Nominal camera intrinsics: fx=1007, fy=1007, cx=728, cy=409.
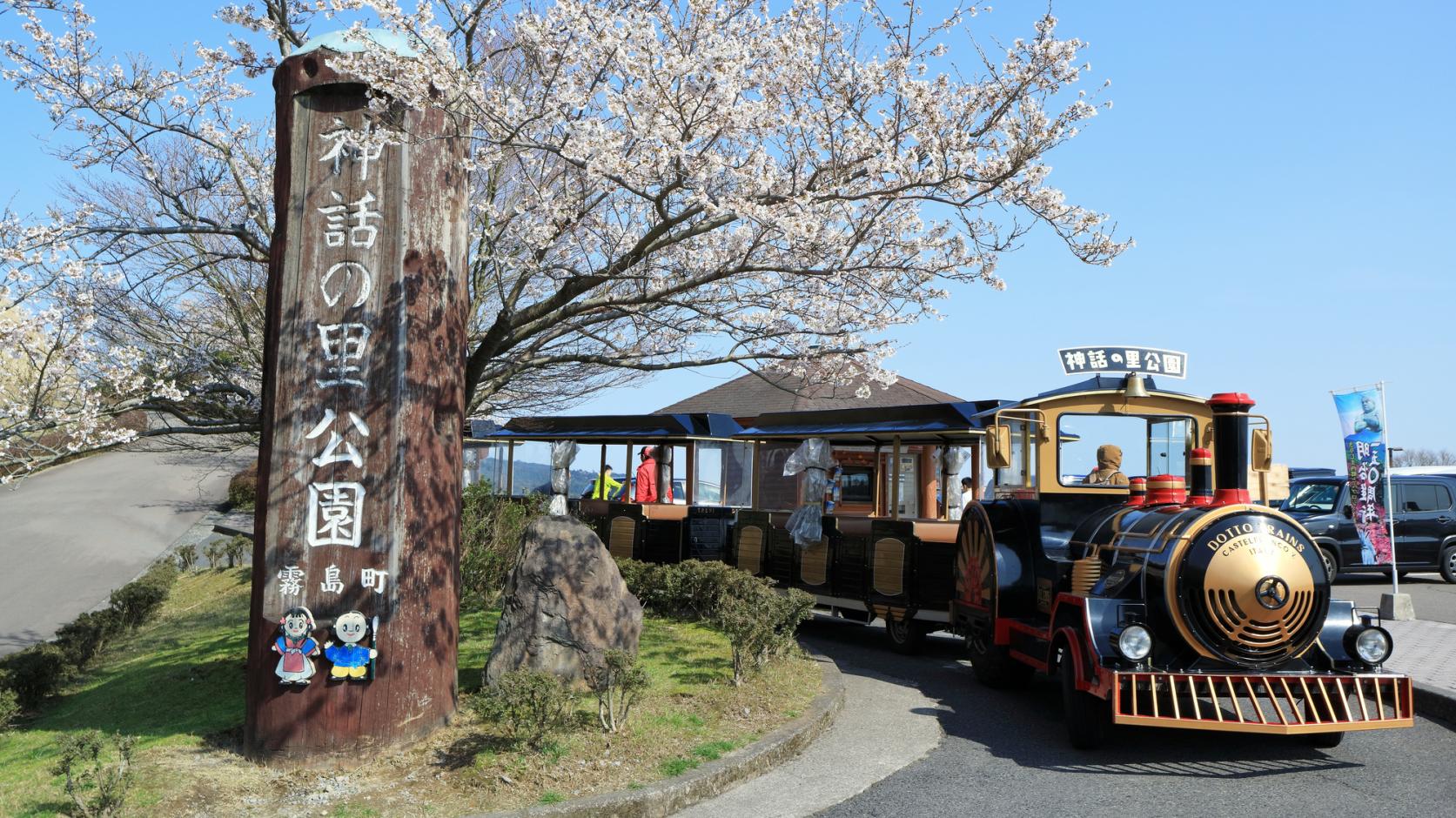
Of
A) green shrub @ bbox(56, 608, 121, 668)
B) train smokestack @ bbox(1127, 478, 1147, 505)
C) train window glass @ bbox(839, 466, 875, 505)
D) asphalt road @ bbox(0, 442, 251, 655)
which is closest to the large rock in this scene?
train smokestack @ bbox(1127, 478, 1147, 505)

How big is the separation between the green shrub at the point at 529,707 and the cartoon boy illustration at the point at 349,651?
84 centimetres

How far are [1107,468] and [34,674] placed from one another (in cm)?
990

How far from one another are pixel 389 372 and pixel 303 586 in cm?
141

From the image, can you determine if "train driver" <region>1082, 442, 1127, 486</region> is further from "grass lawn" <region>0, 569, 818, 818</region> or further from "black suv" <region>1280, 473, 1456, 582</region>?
"black suv" <region>1280, 473, 1456, 582</region>

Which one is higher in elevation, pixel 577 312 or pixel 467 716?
pixel 577 312

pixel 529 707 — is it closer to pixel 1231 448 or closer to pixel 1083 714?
pixel 1083 714

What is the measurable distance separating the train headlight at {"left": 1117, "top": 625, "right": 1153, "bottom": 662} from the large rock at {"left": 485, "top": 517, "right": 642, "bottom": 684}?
3.44 m

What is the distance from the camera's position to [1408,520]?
699 inches

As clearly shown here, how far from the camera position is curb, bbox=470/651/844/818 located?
531 cm

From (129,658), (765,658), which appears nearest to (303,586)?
(765,658)

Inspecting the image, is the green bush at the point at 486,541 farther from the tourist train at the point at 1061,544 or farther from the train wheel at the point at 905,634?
the train wheel at the point at 905,634

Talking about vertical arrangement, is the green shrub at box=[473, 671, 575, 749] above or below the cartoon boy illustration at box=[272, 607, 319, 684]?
below

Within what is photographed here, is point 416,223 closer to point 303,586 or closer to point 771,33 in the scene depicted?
point 303,586

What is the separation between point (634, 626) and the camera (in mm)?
7586
